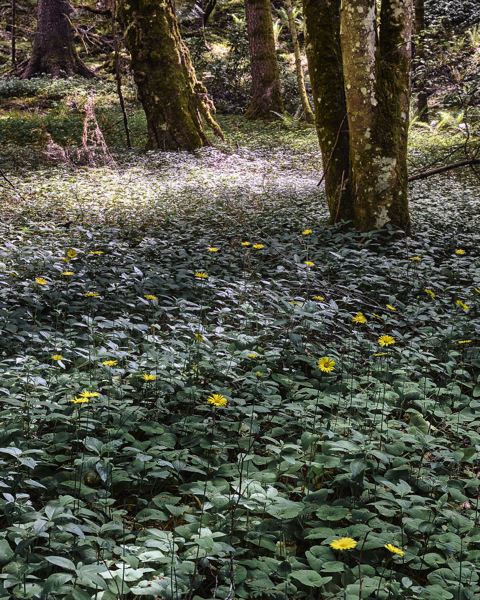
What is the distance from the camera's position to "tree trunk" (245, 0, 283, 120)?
14367mm

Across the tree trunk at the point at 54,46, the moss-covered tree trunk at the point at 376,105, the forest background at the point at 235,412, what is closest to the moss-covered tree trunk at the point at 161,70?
the forest background at the point at 235,412

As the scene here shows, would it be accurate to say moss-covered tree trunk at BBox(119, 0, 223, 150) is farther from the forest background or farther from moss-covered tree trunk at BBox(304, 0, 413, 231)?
moss-covered tree trunk at BBox(304, 0, 413, 231)

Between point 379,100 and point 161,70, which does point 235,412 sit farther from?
point 161,70

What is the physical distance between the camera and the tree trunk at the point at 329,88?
6016 millimetres

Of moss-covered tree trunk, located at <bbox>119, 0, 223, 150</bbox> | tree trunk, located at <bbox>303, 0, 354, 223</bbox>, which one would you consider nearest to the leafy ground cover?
tree trunk, located at <bbox>303, 0, 354, 223</bbox>

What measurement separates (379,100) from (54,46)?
55.9 ft

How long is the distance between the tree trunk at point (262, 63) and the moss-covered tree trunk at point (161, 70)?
449 centimetres

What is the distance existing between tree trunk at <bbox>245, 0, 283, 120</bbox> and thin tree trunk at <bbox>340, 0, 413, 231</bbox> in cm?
1018

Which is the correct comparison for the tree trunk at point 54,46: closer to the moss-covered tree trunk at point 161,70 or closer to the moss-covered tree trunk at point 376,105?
the moss-covered tree trunk at point 161,70

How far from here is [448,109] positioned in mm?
15031

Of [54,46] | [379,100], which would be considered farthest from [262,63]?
[379,100]

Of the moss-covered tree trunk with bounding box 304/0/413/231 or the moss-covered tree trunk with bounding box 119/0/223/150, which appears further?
the moss-covered tree trunk with bounding box 119/0/223/150

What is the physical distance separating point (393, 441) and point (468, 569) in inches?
30.9

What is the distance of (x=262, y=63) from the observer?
48.7 feet
